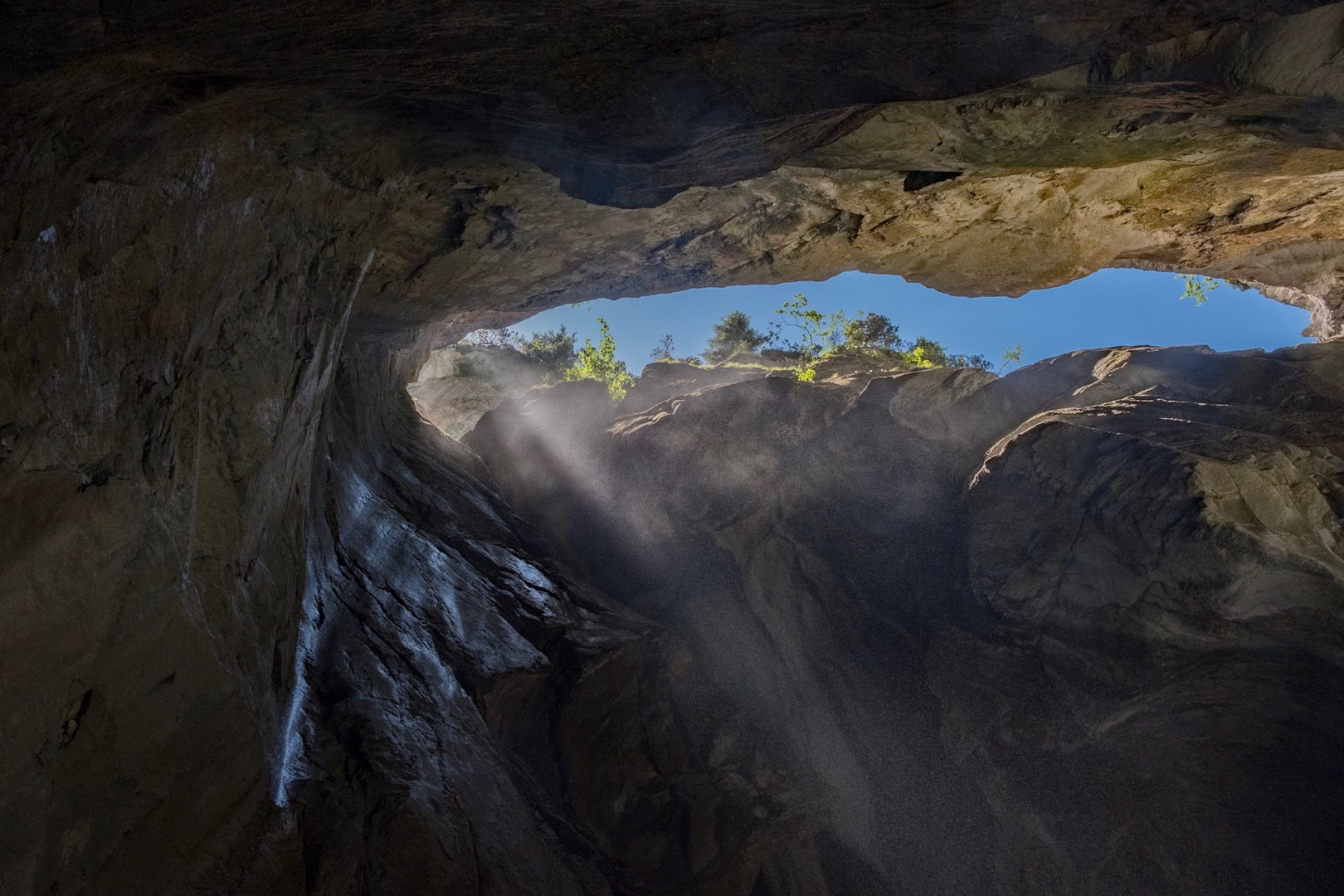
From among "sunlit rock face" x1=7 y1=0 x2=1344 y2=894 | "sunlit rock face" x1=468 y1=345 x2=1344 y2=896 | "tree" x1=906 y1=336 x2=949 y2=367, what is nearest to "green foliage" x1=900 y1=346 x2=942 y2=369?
"tree" x1=906 y1=336 x2=949 y2=367

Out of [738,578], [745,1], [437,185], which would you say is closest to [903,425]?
[738,578]

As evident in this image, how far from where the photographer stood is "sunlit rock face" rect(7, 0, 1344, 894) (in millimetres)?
4504

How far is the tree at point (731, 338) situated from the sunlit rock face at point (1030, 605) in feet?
59.0

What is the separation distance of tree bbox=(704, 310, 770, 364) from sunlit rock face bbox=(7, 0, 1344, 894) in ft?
64.0

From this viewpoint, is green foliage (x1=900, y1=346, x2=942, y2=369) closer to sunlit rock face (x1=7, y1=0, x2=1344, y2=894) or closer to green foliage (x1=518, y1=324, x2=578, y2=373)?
sunlit rock face (x1=7, y1=0, x2=1344, y2=894)

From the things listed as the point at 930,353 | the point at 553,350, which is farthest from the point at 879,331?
the point at 553,350

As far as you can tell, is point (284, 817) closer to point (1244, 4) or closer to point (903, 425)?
point (1244, 4)

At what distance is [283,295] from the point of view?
24.4 ft

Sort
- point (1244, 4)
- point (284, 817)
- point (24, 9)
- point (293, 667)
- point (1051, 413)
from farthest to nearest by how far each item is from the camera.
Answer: point (1051, 413) < point (293, 667) < point (284, 817) < point (1244, 4) < point (24, 9)

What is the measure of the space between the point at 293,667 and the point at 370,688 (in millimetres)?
946

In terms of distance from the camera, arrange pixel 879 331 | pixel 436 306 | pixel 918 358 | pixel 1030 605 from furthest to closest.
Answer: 1. pixel 879 331
2. pixel 918 358
3. pixel 436 306
4. pixel 1030 605

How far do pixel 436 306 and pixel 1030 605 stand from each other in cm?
1148

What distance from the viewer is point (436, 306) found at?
13250 mm

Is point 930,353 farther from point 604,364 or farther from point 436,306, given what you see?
point 436,306
